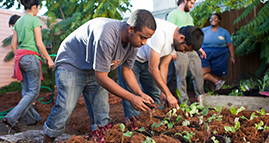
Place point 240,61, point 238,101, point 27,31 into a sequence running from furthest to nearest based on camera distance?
point 240,61 → point 27,31 → point 238,101

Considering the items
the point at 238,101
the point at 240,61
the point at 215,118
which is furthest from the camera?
the point at 240,61

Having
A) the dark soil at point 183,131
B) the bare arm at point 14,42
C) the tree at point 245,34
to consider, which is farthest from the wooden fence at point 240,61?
the bare arm at point 14,42

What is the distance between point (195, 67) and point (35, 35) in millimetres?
A: 3107

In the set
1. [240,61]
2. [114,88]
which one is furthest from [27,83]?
[240,61]

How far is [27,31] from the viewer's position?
3.13 m

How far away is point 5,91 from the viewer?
288 inches

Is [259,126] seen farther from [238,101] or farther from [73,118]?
[73,118]

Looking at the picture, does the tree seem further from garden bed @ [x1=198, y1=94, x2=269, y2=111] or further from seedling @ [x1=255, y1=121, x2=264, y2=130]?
seedling @ [x1=255, y1=121, x2=264, y2=130]

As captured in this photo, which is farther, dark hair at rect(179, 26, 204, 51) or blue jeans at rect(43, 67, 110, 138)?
dark hair at rect(179, 26, 204, 51)

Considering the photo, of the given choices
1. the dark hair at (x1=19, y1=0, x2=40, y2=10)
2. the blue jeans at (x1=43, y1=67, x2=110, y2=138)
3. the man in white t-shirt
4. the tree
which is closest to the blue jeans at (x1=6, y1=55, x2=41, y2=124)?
the dark hair at (x1=19, y1=0, x2=40, y2=10)

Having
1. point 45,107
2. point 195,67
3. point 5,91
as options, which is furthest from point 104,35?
point 5,91

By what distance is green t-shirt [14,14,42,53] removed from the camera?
3129 millimetres

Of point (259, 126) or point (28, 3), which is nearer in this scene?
point (259, 126)

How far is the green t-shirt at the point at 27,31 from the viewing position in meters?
3.13
